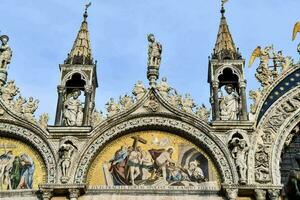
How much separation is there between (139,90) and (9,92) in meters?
3.15

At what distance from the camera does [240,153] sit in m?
12.9

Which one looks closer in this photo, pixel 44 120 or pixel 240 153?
pixel 240 153

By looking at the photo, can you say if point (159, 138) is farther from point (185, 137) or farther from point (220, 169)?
point (220, 169)

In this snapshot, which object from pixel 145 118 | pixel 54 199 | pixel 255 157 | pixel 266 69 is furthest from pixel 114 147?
pixel 266 69

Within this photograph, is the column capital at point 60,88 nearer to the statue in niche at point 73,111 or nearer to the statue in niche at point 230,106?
the statue in niche at point 73,111

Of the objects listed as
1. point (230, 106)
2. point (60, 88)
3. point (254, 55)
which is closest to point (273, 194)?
point (230, 106)

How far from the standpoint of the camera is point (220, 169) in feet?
42.5

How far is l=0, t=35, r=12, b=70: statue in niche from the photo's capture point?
1488 centimetres

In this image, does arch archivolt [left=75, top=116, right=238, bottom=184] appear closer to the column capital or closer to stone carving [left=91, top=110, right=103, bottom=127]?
stone carving [left=91, top=110, right=103, bottom=127]

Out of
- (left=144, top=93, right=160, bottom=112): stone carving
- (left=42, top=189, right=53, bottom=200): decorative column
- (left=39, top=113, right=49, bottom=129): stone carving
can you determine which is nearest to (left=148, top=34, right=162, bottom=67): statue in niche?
(left=144, top=93, right=160, bottom=112): stone carving

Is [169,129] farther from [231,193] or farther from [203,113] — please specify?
[231,193]

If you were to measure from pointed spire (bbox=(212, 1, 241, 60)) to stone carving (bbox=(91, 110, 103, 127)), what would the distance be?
3244 mm

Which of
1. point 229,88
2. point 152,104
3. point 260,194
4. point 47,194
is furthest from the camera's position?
point 229,88

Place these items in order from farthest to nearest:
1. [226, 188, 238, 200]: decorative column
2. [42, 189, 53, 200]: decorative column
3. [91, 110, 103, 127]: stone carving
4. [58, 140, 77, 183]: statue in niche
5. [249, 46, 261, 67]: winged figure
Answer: [249, 46, 261, 67]: winged figure
[91, 110, 103, 127]: stone carving
[58, 140, 77, 183]: statue in niche
[42, 189, 53, 200]: decorative column
[226, 188, 238, 200]: decorative column
